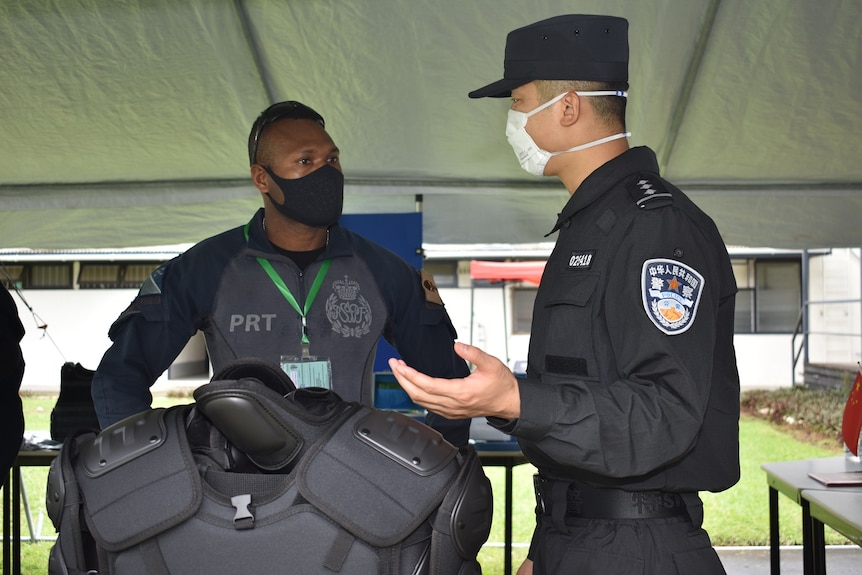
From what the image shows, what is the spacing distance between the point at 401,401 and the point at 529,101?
279 centimetres

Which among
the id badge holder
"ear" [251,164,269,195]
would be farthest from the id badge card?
"ear" [251,164,269,195]

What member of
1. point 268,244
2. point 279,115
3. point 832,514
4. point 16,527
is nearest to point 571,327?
point 268,244

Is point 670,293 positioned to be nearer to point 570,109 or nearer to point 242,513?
point 570,109

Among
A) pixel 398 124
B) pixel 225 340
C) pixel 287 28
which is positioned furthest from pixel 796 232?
pixel 225 340

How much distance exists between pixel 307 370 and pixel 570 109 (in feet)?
4.03

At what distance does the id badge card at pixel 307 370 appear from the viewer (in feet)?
8.36

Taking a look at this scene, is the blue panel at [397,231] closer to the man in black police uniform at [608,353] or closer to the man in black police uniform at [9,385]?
the man in black police uniform at [9,385]

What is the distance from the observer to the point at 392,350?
488cm

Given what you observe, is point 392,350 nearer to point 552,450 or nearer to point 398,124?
point 398,124

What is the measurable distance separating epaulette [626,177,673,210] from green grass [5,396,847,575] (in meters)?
4.69

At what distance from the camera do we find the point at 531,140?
1.78m

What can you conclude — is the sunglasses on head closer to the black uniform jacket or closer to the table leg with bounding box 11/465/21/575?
the black uniform jacket

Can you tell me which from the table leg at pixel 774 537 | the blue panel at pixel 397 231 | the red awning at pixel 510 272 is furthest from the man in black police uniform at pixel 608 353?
the red awning at pixel 510 272

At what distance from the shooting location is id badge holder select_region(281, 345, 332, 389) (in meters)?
2.55
